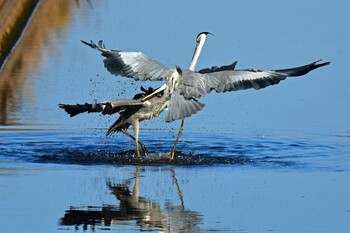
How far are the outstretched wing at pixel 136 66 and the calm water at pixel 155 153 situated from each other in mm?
978

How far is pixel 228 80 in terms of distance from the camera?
13492 mm

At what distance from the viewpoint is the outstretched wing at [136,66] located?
13531 mm

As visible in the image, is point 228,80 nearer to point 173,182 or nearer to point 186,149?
point 186,149

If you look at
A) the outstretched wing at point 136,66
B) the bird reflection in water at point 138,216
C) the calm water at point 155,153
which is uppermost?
the outstretched wing at point 136,66

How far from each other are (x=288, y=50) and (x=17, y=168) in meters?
8.42

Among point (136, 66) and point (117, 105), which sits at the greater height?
point (136, 66)

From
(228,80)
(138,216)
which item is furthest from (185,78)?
(138,216)

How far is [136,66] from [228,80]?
45.3 inches

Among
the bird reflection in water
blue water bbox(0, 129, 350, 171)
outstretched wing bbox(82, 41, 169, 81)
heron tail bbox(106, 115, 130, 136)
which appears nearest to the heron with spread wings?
outstretched wing bbox(82, 41, 169, 81)

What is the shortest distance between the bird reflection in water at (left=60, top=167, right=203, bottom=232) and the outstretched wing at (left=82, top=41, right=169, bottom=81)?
3.66 meters

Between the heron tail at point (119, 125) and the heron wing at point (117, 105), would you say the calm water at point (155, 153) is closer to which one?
the heron tail at point (119, 125)

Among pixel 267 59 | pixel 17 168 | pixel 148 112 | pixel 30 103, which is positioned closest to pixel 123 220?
pixel 17 168

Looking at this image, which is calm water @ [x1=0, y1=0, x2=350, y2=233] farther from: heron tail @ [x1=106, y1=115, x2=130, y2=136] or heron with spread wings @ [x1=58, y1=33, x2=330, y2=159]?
heron with spread wings @ [x1=58, y1=33, x2=330, y2=159]

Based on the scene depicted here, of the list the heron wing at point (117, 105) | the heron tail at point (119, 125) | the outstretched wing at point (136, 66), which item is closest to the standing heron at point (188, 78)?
the outstretched wing at point (136, 66)
